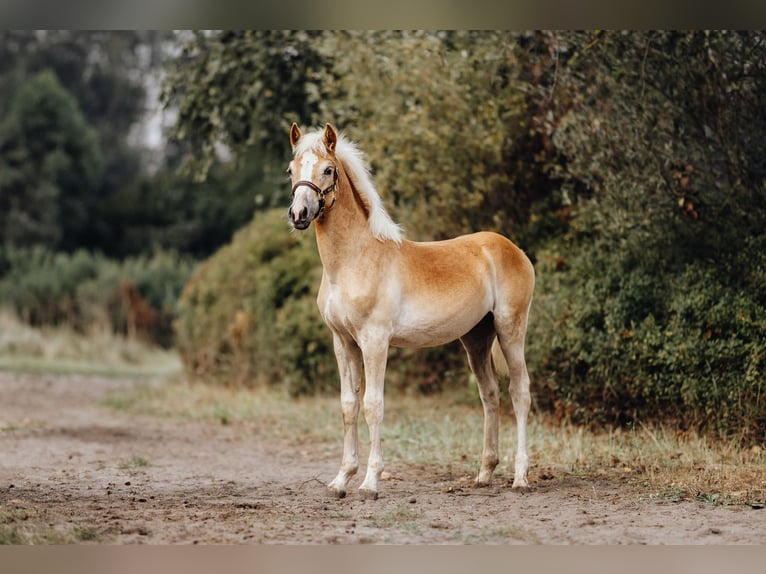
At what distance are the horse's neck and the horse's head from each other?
0.14 m

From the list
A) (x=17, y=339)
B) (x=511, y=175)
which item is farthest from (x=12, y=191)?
(x=511, y=175)

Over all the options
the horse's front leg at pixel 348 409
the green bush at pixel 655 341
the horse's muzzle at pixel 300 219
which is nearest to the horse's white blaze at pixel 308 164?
the horse's muzzle at pixel 300 219

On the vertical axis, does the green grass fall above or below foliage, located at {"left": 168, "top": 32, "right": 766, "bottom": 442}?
below

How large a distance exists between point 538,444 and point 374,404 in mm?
2896

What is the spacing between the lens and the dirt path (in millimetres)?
6078

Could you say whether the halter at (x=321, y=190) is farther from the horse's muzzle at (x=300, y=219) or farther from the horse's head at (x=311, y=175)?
the horse's muzzle at (x=300, y=219)

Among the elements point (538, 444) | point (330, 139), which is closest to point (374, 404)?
point (330, 139)

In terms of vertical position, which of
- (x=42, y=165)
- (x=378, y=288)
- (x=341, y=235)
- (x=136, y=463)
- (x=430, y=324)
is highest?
(x=42, y=165)

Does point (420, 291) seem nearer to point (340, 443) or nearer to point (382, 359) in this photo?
point (382, 359)

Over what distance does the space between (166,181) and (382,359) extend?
28.1 metres

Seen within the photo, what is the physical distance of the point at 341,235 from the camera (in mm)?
7332

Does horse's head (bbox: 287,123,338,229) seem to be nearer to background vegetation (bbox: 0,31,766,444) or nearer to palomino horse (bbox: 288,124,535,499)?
palomino horse (bbox: 288,124,535,499)

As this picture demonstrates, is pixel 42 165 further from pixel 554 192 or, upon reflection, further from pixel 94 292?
pixel 554 192

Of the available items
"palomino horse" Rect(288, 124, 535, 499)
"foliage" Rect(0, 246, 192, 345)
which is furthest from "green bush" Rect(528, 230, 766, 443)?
"foliage" Rect(0, 246, 192, 345)
